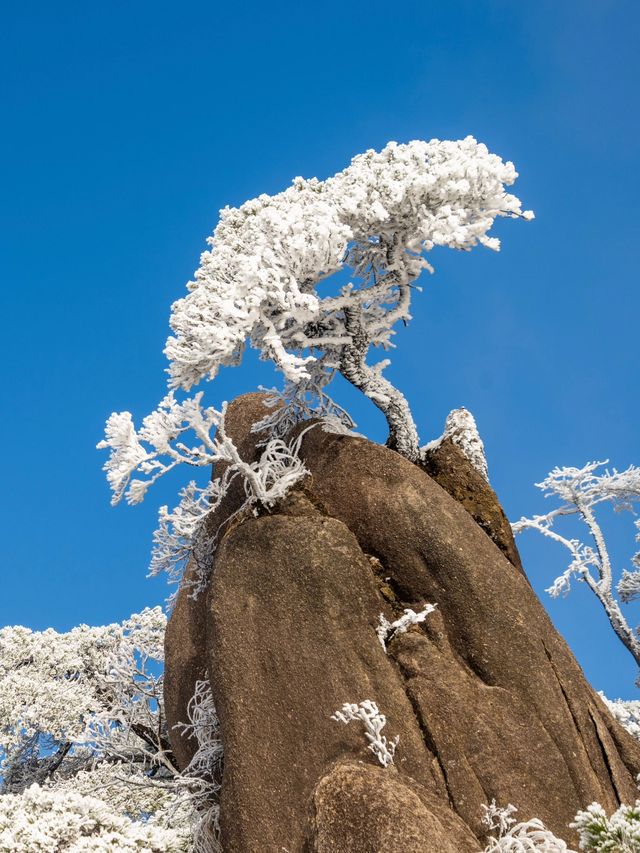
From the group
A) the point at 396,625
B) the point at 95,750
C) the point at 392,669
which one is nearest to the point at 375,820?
the point at 392,669

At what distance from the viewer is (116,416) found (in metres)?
13.5

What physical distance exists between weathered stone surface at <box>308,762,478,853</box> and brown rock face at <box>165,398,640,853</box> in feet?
0.57

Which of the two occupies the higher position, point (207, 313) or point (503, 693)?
point (207, 313)

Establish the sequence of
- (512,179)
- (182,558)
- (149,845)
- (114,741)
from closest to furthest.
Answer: (149,845)
(512,179)
(182,558)
(114,741)

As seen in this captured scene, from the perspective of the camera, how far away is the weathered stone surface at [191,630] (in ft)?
53.6

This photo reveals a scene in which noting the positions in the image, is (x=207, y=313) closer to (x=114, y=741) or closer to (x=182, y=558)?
(x=182, y=558)

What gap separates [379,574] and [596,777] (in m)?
4.76

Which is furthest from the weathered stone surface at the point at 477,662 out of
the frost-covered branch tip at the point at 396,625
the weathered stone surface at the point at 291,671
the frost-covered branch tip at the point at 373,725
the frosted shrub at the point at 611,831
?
the frosted shrub at the point at 611,831

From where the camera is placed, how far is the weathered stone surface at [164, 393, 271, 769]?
16328mm

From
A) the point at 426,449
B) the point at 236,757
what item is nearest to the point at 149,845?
the point at 236,757

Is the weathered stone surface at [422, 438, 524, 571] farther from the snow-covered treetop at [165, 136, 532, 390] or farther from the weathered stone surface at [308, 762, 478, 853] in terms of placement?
the weathered stone surface at [308, 762, 478, 853]

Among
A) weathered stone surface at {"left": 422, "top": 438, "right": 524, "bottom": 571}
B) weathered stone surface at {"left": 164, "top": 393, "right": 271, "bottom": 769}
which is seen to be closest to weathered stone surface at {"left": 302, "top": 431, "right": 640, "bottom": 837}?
weathered stone surface at {"left": 422, "top": 438, "right": 524, "bottom": 571}

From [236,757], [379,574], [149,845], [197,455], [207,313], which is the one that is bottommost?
[149,845]

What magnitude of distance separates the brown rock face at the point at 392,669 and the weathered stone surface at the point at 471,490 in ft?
3.33
